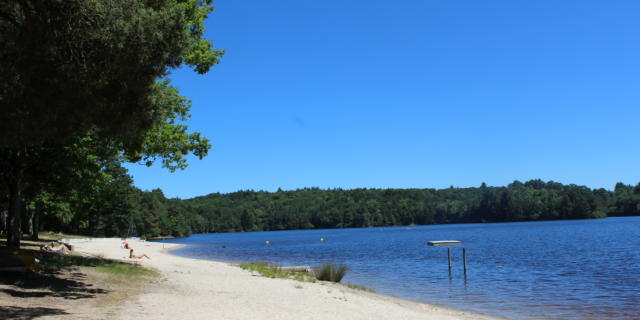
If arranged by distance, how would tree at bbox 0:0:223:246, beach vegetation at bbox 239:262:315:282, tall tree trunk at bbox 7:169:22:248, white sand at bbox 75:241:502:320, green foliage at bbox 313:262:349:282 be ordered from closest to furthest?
tree at bbox 0:0:223:246 < white sand at bbox 75:241:502:320 < tall tree trunk at bbox 7:169:22:248 < beach vegetation at bbox 239:262:315:282 < green foliage at bbox 313:262:349:282

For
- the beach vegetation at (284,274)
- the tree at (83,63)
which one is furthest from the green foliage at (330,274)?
the tree at (83,63)

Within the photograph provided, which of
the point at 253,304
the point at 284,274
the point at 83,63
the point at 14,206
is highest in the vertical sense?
the point at 83,63

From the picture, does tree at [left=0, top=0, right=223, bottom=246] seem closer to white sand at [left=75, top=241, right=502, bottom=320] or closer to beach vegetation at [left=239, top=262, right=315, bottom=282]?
white sand at [left=75, top=241, right=502, bottom=320]

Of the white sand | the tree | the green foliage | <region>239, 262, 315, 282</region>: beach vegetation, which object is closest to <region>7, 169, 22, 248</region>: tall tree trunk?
the white sand

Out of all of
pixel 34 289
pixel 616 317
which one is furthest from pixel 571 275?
pixel 34 289

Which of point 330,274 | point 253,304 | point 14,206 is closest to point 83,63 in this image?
point 253,304

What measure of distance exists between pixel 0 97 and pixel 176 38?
12.3 feet

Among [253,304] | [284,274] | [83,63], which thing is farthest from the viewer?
[284,274]

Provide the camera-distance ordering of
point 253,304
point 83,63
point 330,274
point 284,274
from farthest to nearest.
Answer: point 284,274 < point 330,274 < point 253,304 < point 83,63

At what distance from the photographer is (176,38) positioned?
9.85 m

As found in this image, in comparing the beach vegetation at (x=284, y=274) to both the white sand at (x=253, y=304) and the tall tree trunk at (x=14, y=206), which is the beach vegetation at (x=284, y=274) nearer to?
the white sand at (x=253, y=304)

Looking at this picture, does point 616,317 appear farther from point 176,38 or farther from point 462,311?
point 176,38

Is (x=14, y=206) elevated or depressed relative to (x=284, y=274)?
elevated

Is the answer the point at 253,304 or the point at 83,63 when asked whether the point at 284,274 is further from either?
the point at 83,63
